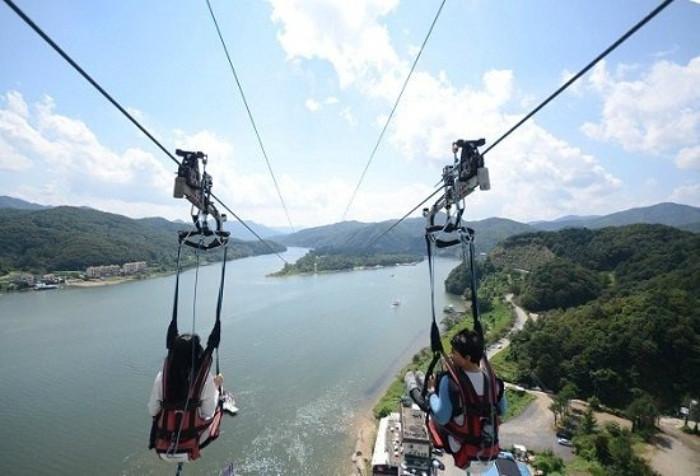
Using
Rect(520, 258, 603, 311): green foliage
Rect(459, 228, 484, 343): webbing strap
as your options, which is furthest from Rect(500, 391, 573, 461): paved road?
Rect(520, 258, 603, 311): green foliage

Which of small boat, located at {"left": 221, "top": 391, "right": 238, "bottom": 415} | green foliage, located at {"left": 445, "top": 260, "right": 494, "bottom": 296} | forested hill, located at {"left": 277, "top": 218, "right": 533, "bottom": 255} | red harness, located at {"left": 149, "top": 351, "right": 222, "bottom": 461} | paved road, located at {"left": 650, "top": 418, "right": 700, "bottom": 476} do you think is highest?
forested hill, located at {"left": 277, "top": 218, "right": 533, "bottom": 255}

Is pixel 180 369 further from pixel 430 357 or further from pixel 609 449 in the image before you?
pixel 430 357

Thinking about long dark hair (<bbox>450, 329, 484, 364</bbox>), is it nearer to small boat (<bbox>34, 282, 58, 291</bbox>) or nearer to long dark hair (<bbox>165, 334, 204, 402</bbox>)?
long dark hair (<bbox>165, 334, 204, 402</bbox>)

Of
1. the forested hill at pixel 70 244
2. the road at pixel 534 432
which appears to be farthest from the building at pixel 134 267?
the road at pixel 534 432

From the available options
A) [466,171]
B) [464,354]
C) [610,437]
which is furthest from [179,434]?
[610,437]

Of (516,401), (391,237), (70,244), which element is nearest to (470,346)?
(516,401)

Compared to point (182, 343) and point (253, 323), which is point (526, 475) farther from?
point (253, 323)
